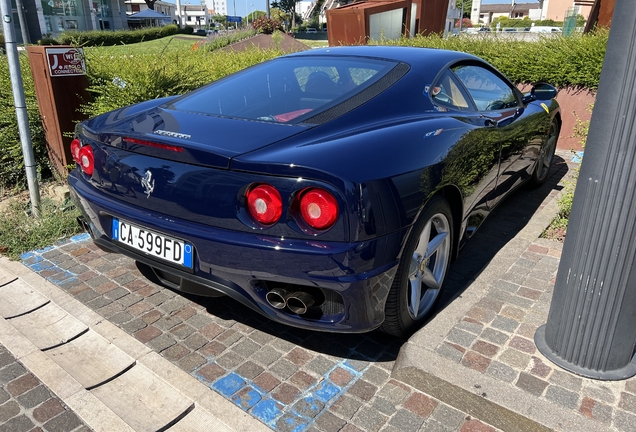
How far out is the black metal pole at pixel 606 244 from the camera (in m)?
1.95

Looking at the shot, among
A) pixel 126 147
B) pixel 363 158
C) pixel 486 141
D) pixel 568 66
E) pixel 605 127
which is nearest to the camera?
pixel 605 127

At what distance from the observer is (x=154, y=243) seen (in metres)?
2.40

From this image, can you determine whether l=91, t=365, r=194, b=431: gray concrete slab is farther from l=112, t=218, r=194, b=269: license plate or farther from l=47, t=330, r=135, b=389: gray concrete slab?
l=112, t=218, r=194, b=269: license plate

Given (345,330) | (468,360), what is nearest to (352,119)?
(345,330)

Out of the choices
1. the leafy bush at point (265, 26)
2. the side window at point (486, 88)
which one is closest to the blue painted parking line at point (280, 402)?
the side window at point (486, 88)

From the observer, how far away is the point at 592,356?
7.54 ft

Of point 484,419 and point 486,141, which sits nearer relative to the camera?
point 484,419

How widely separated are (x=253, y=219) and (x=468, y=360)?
1.23 m

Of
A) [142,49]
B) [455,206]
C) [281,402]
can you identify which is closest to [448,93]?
[455,206]

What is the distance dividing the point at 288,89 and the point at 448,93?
976 mm

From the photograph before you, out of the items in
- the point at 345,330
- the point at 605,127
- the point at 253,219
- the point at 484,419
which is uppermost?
the point at 605,127

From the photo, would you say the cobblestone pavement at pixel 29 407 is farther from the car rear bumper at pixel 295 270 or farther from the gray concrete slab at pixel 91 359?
the car rear bumper at pixel 295 270

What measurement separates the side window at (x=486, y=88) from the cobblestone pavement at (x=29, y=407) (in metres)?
2.88

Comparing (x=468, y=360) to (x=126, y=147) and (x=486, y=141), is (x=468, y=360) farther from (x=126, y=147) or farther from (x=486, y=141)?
(x=126, y=147)
